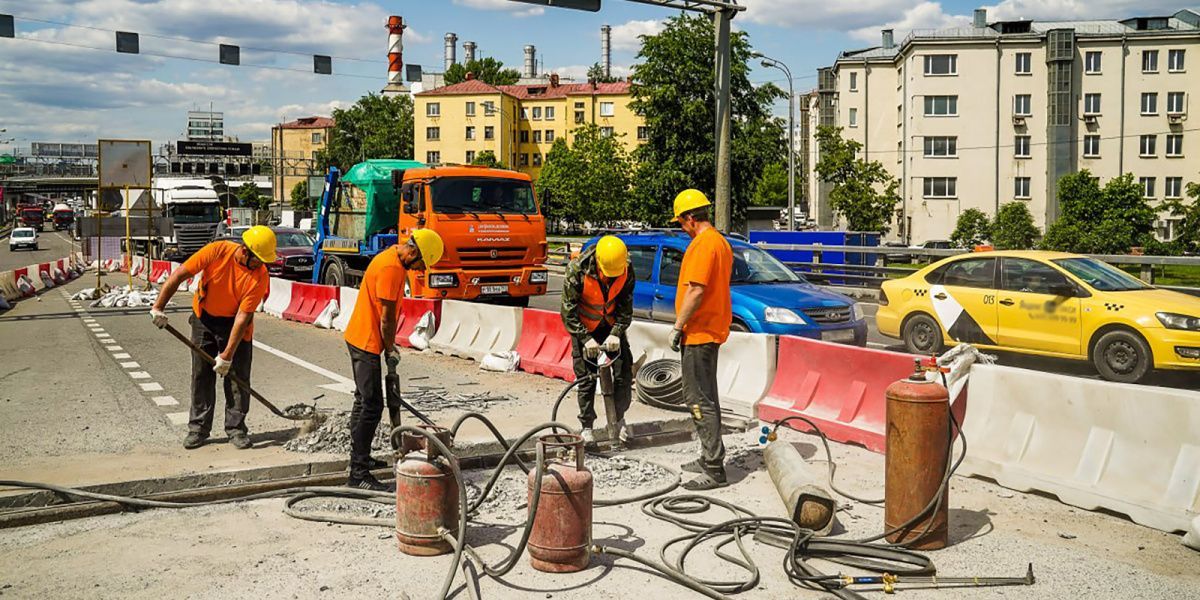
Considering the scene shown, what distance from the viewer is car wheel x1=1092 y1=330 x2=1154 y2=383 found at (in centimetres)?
1122

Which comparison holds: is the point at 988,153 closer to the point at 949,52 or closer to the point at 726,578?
the point at 949,52

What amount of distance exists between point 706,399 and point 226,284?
3.99m

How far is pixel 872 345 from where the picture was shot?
1512 centimetres

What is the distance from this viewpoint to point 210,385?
813cm

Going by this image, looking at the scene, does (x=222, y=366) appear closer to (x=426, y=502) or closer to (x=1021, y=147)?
(x=426, y=502)

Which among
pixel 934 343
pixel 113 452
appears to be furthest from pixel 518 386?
pixel 934 343

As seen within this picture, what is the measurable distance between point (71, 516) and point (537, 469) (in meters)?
3.26

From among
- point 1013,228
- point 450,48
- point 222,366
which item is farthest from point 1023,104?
point 450,48

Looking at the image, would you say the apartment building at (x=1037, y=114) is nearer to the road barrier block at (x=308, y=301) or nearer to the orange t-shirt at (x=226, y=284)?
the road barrier block at (x=308, y=301)

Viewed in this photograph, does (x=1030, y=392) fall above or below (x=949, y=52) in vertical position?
below

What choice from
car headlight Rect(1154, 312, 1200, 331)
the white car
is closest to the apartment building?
car headlight Rect(1154, 312, 1200, 331)

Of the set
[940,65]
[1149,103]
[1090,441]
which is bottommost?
[1090,441]

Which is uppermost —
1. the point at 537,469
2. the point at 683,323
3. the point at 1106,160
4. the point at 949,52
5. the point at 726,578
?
the point at 949,52

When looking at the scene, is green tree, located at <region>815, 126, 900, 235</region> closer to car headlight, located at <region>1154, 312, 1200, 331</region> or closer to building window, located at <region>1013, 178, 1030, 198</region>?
building window, located at <region>1013, 178, 1030, 198</region>
